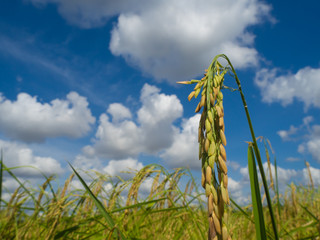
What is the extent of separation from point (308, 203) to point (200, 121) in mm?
5208

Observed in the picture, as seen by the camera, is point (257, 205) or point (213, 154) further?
point (257, 205)

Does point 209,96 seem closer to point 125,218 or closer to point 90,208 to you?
point 125,218

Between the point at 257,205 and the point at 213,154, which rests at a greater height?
the point at 213,154

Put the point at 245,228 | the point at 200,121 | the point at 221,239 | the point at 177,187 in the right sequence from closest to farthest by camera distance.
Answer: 1. the point at 221,239
2. the point at 200,121
3. the point at 177,187
4. the point at 245,228

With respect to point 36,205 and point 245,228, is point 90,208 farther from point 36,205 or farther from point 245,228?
point 245,228

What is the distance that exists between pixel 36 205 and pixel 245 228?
2.41 metres

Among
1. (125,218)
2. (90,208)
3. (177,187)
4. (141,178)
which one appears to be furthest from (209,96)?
(90,208)

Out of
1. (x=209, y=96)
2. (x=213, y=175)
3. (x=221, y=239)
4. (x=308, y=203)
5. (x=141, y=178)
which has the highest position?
(x=308, y=203)

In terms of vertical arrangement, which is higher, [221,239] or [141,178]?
[141,178]

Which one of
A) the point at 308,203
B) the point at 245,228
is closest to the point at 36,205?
the point at 245,228

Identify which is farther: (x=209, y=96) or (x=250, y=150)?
(x=250, y=150)

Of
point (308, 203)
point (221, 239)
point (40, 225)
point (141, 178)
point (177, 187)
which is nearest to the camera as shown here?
point (221, 239)

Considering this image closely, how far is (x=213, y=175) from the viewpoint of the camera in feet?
3.83

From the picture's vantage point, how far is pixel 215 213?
3.68 feet
